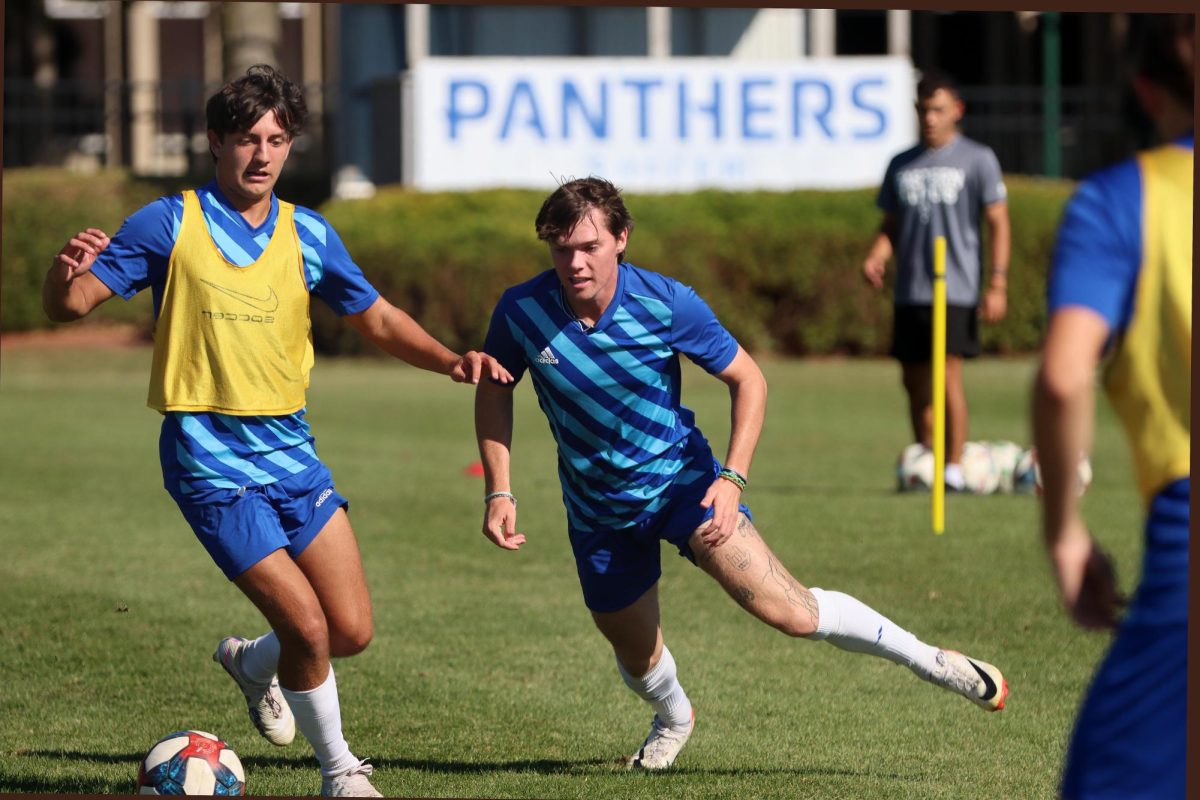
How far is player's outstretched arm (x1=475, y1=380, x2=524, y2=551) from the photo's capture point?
17.0 ft

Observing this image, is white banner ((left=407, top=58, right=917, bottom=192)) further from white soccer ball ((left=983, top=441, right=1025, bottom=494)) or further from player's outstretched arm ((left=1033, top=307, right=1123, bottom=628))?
player's outstretched arm ((left=1033, top=307, right=1123, bottom=628))

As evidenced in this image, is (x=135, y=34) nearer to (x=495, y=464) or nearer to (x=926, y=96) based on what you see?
(x=926, y=96)

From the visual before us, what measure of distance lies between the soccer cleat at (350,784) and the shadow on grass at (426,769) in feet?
1.19

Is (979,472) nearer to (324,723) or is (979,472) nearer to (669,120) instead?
(324,723)

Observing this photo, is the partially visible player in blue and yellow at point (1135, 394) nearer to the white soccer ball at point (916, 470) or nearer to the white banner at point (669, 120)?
the white soccer ball at point (916, 470)

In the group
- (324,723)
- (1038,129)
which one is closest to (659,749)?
(324,723)

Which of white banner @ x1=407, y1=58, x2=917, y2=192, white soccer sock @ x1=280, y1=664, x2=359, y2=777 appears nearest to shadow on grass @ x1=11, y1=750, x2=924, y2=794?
white soccer sock @ x1=280, y1=664, x2=359, y2=777

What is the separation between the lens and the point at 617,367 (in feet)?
17.4

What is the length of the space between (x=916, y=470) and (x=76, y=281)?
727cm

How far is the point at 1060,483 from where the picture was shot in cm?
304

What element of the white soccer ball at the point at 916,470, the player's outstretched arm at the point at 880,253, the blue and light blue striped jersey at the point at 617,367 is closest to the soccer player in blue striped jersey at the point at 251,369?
the blue and light blue striped jersey at the point at 617,367

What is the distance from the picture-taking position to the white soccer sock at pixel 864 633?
5434mm

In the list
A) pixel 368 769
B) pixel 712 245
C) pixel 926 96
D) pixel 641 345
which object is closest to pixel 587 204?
pixel 641 345

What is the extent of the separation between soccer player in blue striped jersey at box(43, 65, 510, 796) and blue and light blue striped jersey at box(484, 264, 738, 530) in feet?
0.49
